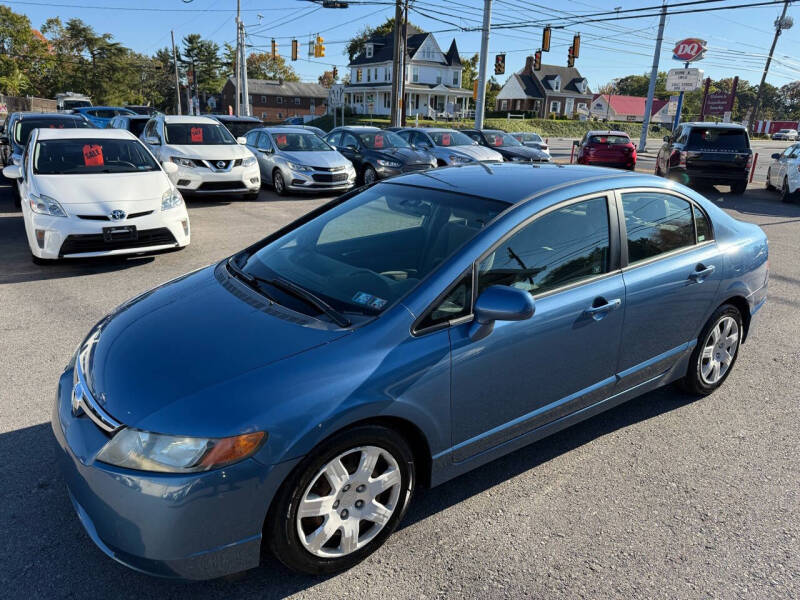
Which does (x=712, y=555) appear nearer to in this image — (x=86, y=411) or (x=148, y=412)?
(x=148, y=412)

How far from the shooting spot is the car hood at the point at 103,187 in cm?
682

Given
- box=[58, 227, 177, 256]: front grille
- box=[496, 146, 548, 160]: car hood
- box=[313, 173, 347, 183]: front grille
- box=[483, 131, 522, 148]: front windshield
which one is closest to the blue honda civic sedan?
box=[58, 227, 177, 256]: front grille

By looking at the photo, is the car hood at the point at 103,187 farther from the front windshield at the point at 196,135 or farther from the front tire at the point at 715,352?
the front tire at the point at 715,352

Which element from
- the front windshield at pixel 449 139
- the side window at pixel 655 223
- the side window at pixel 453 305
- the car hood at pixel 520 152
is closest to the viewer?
the side window at pixel 453 305

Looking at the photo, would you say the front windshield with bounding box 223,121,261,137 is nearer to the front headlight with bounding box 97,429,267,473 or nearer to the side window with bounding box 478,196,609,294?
the side window with bounding box 478,196,609,294

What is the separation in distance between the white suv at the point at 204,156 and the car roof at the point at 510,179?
8728mm

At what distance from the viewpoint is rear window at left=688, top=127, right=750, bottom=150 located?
1540cm

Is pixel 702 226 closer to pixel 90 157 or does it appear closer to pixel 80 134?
pixel 90 157

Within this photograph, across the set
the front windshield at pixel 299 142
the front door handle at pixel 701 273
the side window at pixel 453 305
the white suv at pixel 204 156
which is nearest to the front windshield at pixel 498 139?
the front windshield at pixel 299 142

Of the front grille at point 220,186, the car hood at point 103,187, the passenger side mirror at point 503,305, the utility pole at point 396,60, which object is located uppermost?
the utility pole at point 396,60

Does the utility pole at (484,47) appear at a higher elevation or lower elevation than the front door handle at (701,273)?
higher

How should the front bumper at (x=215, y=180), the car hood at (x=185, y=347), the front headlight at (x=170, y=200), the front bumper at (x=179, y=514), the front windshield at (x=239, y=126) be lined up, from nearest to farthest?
1. the front bumper at (x=179, y=514)
2. the car hood at (x=185, y=347)
3. the front headlight at (x=170, y=200)
4. the front bumper at (x=215, y=180)
5. the front windshield at (x=239, y=126)

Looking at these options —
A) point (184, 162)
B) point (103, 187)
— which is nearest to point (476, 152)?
point (184, 162)

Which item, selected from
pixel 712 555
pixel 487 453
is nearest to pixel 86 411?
pixel 487 453
